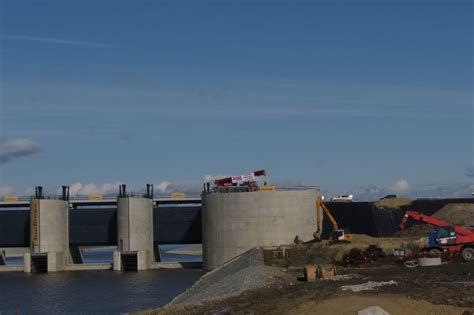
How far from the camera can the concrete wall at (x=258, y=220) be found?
98.6 metres

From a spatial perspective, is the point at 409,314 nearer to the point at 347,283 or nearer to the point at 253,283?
the point at 347,283

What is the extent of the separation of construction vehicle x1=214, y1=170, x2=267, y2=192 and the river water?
11.8 metres

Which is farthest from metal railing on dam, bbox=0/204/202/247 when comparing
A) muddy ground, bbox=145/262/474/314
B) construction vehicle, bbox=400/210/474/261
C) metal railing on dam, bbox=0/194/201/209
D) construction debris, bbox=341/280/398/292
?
construction debris, bbox=341/280/398/292

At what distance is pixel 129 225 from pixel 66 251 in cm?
1221

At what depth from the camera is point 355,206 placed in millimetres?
115812

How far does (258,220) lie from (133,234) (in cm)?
2047

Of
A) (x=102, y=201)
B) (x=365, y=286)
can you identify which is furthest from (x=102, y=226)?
(x=365, y=286)

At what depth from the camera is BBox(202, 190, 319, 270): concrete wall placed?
98625 millimetres

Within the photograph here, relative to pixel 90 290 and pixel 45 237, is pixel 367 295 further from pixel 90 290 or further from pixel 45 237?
pixel 45 237

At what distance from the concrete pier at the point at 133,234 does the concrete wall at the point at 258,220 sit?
42.2 feet

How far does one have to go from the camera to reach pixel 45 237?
11112 cm

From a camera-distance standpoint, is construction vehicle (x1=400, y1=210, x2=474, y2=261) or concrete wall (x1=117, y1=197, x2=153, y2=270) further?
concrete wall (x1=117, y1=197, x2=153, y2=270)

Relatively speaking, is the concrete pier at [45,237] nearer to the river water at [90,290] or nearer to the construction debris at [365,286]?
the river water at [90,290]

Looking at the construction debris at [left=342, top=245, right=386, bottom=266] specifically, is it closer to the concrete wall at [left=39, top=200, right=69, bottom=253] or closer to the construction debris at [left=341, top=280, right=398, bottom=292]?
the construction debris at [left=341, top=280, right=398, bottom=292]
